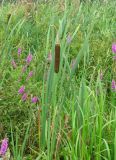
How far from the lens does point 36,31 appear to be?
144 inches

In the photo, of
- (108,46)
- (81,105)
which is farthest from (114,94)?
(108,46)

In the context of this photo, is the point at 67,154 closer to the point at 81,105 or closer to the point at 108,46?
the point at 81,105

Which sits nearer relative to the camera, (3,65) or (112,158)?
(112,158)

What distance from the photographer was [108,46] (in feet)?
10.2

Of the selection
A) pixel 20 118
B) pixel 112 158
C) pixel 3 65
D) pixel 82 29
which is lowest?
pixel 112 158

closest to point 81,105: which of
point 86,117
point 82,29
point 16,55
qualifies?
point 86,117

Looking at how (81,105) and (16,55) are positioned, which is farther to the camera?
(16,55)

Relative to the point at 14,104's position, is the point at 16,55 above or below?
above

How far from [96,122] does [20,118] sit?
447 mm

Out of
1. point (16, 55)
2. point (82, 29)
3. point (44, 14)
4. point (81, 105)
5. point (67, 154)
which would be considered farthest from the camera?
point (44, 14)

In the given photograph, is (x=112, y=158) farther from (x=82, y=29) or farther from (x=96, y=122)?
(x=82, y=29)

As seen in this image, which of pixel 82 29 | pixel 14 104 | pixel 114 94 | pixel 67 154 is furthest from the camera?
pixel 82 29

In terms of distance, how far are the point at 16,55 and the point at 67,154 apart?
142 cm

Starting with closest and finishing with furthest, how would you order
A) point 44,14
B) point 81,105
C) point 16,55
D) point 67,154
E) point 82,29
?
point 67,154 → point 81,105 → point 16,55 → point 82,29 → point 44,14
